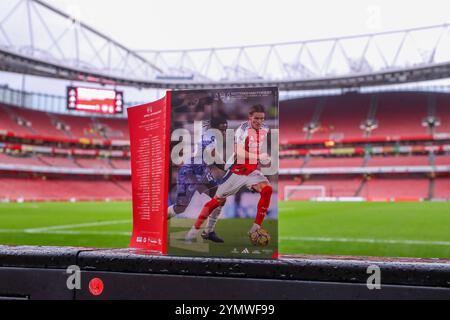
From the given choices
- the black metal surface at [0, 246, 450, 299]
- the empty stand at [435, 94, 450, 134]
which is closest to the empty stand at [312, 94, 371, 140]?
the empty stand at [435, 94, 450, 134]

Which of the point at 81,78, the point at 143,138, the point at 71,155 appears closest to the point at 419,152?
the point at 81,78

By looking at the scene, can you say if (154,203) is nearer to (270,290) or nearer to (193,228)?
(193,228)

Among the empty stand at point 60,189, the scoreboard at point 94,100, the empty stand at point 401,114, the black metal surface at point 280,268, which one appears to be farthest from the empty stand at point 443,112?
the black metal surface at point 280,268

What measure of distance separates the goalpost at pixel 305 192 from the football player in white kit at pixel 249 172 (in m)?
40.5

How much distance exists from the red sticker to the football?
0.66 m

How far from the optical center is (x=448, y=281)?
155 centimetres

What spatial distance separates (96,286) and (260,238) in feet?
2.36

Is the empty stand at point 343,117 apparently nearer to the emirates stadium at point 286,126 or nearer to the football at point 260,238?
the emirates stadium at point 286,126

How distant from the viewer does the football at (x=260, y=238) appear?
1798 millimetres

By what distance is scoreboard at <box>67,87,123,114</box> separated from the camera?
35.2 metres

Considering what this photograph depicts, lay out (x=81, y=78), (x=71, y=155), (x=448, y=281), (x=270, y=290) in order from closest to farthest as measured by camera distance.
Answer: (x=448, y=281), (x=270, y=290), (x=81, y=78), (x=71, y=155)

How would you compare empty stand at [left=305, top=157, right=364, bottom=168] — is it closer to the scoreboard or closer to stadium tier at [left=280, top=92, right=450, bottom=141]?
stadium tier at [left=280, top=92, right=450, bottom=141]

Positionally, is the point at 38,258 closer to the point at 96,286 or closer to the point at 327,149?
the point at 96,286

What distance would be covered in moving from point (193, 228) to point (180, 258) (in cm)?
15
